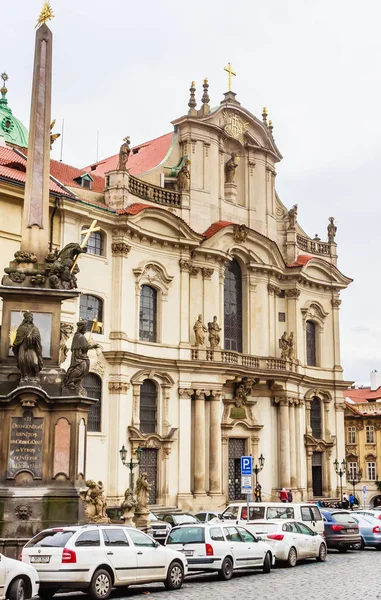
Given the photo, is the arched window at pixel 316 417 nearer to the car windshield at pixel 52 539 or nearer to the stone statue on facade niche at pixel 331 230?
the stone statue on facade niche at pixel 331 230

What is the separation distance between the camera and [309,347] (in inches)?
1940

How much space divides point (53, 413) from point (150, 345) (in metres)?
19.6

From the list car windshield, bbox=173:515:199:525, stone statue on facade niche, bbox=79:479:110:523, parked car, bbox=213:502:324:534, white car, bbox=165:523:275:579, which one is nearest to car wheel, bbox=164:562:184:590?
white car, bbox=165:523:275:579

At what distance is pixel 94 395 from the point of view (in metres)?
36.6

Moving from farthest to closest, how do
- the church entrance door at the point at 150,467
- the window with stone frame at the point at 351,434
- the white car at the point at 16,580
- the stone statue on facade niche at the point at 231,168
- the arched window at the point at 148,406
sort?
the window with stone frame at the point at 351,434 → the stone statue on facade niche at the point at 231,168 → the arched window at the point at 148,406 → the church entrance door at the point at 150,467 → the white car at the point at 16,580

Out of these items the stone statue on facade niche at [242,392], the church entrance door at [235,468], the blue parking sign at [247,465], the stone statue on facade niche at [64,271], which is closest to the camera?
the stone statue on facade niche at [64,271]

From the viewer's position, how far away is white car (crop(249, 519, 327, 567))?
22.5 metres

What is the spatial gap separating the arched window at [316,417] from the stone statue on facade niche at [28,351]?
102 feet

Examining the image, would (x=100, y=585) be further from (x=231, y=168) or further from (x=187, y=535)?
(x=231, y=168)

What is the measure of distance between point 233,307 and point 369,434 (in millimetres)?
33129

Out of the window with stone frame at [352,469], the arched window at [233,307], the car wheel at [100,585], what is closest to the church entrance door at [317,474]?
the arched window at [233,307]

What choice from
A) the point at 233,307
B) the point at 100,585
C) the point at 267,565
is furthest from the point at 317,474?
the point at 100,585

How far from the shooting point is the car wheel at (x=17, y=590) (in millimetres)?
13672

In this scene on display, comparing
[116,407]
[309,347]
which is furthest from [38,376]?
[309,347]
